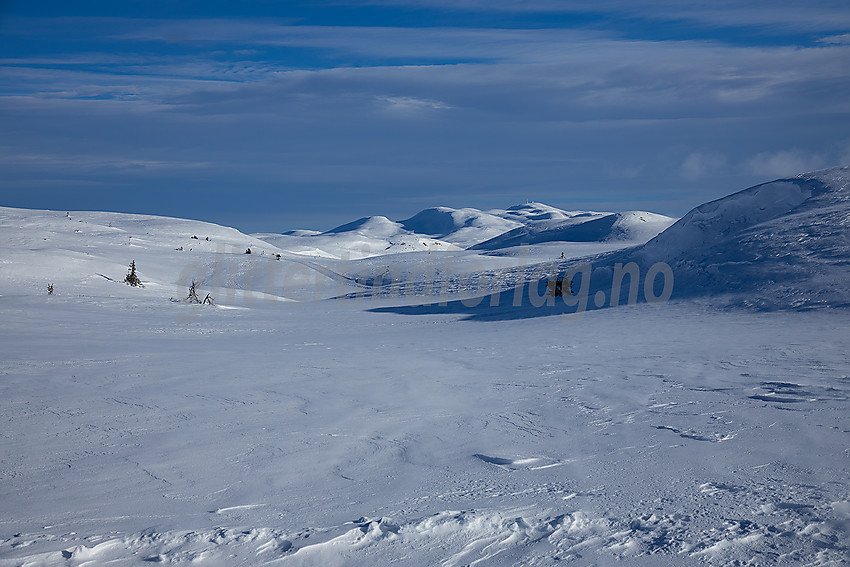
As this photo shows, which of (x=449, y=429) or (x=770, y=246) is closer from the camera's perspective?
(x=449, y=429)

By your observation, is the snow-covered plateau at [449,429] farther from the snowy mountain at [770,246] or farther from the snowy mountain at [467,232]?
the snowy mountain at [467,232]

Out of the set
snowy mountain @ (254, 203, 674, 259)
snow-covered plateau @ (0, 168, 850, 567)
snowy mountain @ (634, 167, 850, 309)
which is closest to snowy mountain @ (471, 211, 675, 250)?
snowy mountain @ (254, 203, 674, 259)

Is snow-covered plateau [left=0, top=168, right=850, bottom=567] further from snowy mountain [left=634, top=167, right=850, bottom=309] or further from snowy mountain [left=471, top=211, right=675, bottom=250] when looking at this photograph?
snowy mountain [left=471, top=211, right=675, bottom=250]

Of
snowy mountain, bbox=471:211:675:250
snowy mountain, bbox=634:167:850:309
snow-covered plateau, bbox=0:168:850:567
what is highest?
snowy mountain, bbox=471:211:675:250

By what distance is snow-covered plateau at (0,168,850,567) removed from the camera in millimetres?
3504

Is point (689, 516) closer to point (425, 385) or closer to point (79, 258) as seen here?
point (425, 385)

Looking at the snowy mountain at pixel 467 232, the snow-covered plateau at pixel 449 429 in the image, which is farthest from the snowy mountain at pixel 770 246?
the snowy mountain at pixel 467 232

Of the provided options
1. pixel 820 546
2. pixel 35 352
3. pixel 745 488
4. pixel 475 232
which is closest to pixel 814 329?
pixel 745 488

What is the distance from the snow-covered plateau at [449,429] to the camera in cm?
350

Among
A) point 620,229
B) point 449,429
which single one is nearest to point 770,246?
point 449,429

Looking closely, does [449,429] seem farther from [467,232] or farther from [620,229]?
[467,232]

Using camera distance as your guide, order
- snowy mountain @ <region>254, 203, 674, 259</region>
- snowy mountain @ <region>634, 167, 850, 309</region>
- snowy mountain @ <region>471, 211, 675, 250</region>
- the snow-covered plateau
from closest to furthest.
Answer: the snow-covered plateau → snowy mountain @ <region>634, 167, 850, 309</region> → snowy mountain @ <region>471, 211, 675, 250</region> → snowy mountain @ <region>254, 203, 674, 259</region>

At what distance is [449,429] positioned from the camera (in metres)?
5.63

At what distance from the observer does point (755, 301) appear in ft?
41.8
